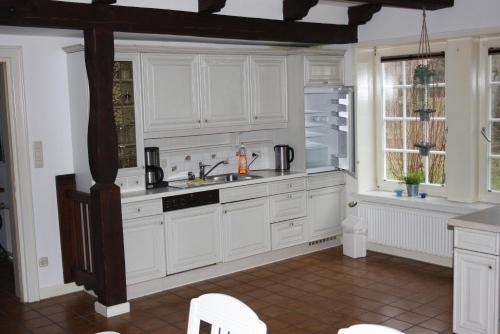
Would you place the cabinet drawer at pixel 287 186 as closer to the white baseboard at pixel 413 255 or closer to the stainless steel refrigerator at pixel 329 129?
the stainless steel refrigerator at pixel 329 129

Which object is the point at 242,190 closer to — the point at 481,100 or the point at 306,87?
the point at 306,87

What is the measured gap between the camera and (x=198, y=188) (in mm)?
5484

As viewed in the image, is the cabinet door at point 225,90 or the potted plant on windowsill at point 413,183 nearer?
the cabinet door at point 225,90

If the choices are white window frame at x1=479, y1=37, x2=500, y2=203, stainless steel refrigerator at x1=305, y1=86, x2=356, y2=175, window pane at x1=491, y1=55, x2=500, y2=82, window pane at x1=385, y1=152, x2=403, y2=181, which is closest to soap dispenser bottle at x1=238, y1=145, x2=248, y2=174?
stainless steel refrigerator at x1=305, y1=86, x2=356, y2=175

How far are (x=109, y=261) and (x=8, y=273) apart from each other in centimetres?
199

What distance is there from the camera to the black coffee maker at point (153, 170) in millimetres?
5565

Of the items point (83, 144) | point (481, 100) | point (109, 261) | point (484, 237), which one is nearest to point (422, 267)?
point (481, 100)

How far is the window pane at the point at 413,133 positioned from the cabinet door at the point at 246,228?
66.7 inches

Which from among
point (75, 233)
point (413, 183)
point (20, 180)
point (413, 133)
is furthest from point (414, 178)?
point (20, 180)

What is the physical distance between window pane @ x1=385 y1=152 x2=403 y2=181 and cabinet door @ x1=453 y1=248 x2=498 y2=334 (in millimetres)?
2610

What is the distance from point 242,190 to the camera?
5805mm

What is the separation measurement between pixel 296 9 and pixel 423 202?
7.48ft

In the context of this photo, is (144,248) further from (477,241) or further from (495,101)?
(495,101)

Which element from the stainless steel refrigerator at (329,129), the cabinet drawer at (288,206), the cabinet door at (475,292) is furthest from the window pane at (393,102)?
the cabinet door at (475,292)
